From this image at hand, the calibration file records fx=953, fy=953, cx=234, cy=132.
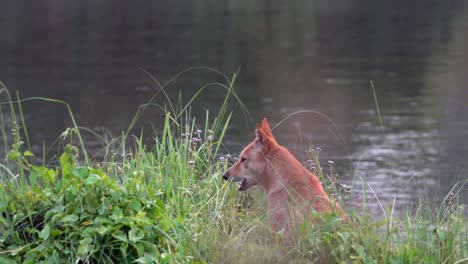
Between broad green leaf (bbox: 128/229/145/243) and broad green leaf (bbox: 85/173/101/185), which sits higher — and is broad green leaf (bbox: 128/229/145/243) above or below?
below

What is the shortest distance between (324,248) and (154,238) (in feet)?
2.81

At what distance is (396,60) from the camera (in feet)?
97.7

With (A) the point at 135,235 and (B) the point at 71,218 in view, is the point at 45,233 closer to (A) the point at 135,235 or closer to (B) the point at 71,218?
(B) the point at 71,218

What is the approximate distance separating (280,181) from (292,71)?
21854 millimetres

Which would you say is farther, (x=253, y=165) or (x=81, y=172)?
(x=253, y=165)

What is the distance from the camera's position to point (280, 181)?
19.4 ft

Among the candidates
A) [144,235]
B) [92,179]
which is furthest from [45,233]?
[144,235]

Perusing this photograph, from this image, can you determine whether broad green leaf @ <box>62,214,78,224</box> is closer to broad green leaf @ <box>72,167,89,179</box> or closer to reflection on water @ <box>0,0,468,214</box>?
broad green leaf @ <box>72,167,89,179</box>

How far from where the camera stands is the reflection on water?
55.5 feet

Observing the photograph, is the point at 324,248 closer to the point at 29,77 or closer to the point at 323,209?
the point at 323,209

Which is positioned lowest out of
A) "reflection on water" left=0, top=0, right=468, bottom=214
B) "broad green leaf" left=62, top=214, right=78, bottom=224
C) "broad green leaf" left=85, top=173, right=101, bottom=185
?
"reflection on water" left=0, top=0, right=468, bottom=214

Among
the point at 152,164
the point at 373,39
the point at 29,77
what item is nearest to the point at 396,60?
the point at 373,39

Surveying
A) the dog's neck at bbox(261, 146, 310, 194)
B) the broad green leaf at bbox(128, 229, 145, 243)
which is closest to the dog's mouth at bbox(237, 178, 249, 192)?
the dog's neck at bbox(261, 146, 310, 194)

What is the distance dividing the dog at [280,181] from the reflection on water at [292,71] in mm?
1027
